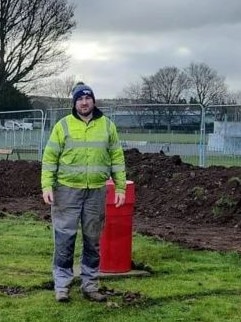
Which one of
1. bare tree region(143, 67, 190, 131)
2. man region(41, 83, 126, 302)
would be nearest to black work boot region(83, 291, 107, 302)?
man region(41, 83, 126, 302)

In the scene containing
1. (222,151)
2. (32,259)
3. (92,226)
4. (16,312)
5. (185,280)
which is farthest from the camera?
(222,151)

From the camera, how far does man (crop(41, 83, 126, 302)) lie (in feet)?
24.3

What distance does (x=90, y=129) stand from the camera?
7430mm

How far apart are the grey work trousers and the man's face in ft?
2.36

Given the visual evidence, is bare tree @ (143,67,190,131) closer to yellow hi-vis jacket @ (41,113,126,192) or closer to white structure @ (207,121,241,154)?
white structure @ (207,121,241,154)

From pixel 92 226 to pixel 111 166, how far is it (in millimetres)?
597

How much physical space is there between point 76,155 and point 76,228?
683 mm

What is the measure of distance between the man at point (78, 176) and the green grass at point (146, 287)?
1.11 ft

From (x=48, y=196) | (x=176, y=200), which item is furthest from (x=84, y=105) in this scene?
(x=176, y=200)

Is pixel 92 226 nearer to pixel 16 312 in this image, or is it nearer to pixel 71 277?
pixel 71 277

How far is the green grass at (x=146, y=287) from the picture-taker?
701 centimetres

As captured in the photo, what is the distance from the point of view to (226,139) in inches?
800

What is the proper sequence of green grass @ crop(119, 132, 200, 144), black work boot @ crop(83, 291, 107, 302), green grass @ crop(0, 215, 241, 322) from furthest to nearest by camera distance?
green grass @ crop(119, 132, 200, 144)
black work boot @ crop(83, 291, 107, 302)
green grass @ crop(0, 215, 241, 322)

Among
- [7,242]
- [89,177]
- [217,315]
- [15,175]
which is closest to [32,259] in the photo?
[7,242]
